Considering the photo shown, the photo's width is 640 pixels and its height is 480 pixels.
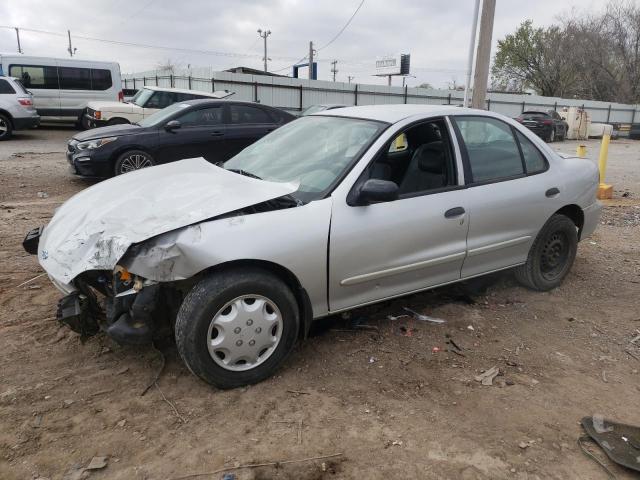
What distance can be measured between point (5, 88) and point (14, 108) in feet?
1.85

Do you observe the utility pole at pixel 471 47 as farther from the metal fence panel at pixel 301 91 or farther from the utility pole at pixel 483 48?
the metal fence panel at pixel 301 91

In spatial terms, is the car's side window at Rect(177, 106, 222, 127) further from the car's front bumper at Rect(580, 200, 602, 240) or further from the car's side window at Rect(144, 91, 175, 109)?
the car's front bumper at Rect(580, 200, 602, 240)

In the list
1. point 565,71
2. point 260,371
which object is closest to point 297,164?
point 260,371

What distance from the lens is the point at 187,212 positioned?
9.28 ft

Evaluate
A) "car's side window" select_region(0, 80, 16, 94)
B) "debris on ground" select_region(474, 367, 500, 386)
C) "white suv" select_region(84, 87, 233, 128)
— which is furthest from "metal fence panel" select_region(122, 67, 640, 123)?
"debris on ground" select_region(474, 367, 500, 386)

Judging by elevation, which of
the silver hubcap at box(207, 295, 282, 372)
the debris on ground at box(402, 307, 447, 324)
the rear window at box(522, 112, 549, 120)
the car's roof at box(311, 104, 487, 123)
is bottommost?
the debris on ground at box(402, 307, 447, 324)

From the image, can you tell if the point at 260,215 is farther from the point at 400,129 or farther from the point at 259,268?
the point at 400,129

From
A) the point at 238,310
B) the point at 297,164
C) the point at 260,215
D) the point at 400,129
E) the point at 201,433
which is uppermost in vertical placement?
the point at 400,129

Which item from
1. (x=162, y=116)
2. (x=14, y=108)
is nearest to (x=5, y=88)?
(x=14, y=108)

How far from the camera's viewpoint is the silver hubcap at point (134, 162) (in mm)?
8141

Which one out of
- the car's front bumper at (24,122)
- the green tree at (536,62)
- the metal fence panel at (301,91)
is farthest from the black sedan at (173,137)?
the green tree at (536,62)

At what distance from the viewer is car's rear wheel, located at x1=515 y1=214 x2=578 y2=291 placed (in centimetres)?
435

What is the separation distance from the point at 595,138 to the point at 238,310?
103 feet

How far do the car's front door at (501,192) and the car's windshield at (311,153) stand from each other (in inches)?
32.6
